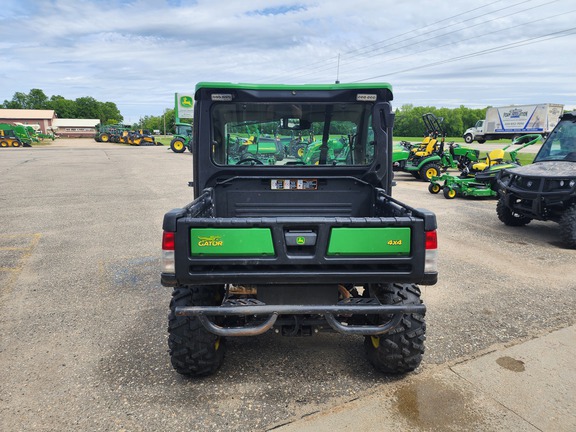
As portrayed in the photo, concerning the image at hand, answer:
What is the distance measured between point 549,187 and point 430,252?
5.38 metres

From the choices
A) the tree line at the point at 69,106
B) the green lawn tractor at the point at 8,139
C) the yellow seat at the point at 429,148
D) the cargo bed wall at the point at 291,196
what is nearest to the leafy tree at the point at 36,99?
the tree line at the point at 69,106

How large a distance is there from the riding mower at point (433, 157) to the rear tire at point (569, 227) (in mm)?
8822

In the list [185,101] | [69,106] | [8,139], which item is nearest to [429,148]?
[185,101]

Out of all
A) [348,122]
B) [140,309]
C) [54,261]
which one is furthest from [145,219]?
[348,122]

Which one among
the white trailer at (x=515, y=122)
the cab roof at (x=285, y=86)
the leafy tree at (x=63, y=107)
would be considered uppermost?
the leafy tree at (x=63, y=107)

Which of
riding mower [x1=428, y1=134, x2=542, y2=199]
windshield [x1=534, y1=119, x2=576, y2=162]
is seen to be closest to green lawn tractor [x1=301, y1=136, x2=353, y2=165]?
windshield [x1=534, y1=119, x2=576, y2=162]

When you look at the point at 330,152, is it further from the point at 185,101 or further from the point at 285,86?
the point at 185,101

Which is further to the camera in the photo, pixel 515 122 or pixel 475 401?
pixel 515 122

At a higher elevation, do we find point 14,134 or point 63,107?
point 63,107

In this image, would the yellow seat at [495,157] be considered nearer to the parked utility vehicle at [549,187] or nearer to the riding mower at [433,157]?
the riding mower at [433,157]

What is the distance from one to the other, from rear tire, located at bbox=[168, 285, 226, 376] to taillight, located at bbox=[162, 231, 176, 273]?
1.21 feet

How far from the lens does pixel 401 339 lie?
332 cm

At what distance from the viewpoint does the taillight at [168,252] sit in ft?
9.66

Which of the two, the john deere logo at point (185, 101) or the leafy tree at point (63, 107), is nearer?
the john deere logo at point (185, 101)
